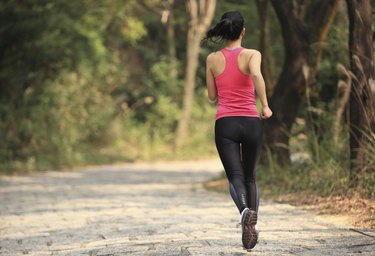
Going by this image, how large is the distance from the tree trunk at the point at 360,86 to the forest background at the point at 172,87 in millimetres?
14

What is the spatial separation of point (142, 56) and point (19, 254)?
2464 centimetres

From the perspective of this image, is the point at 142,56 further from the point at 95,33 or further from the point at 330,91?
the point at 330,91

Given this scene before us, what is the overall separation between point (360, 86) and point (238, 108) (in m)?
3.32

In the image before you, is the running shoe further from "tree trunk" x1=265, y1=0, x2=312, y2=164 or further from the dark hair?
"tree trunk" x1=265, y1=0, x2=312, y2=164

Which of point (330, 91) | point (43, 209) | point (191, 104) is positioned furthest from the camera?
point (191, 104)

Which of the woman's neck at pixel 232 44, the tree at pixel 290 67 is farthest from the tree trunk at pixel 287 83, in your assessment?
the woman's neck at pixel 232 44

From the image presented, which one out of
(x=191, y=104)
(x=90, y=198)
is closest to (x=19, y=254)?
(x=90, y=198)

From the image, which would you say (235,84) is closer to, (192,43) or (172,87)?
(192,43)

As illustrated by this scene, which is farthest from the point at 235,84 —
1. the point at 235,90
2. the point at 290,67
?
the point at 290,67

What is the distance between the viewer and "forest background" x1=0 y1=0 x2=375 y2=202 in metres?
9.00

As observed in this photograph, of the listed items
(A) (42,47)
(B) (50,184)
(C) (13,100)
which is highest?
(A) (42,47)

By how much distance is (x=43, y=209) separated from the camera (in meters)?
9.87

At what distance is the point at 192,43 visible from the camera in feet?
79.6

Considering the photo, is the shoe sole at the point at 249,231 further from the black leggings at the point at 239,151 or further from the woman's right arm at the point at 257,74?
the woman's right arm at the point at 257,74
